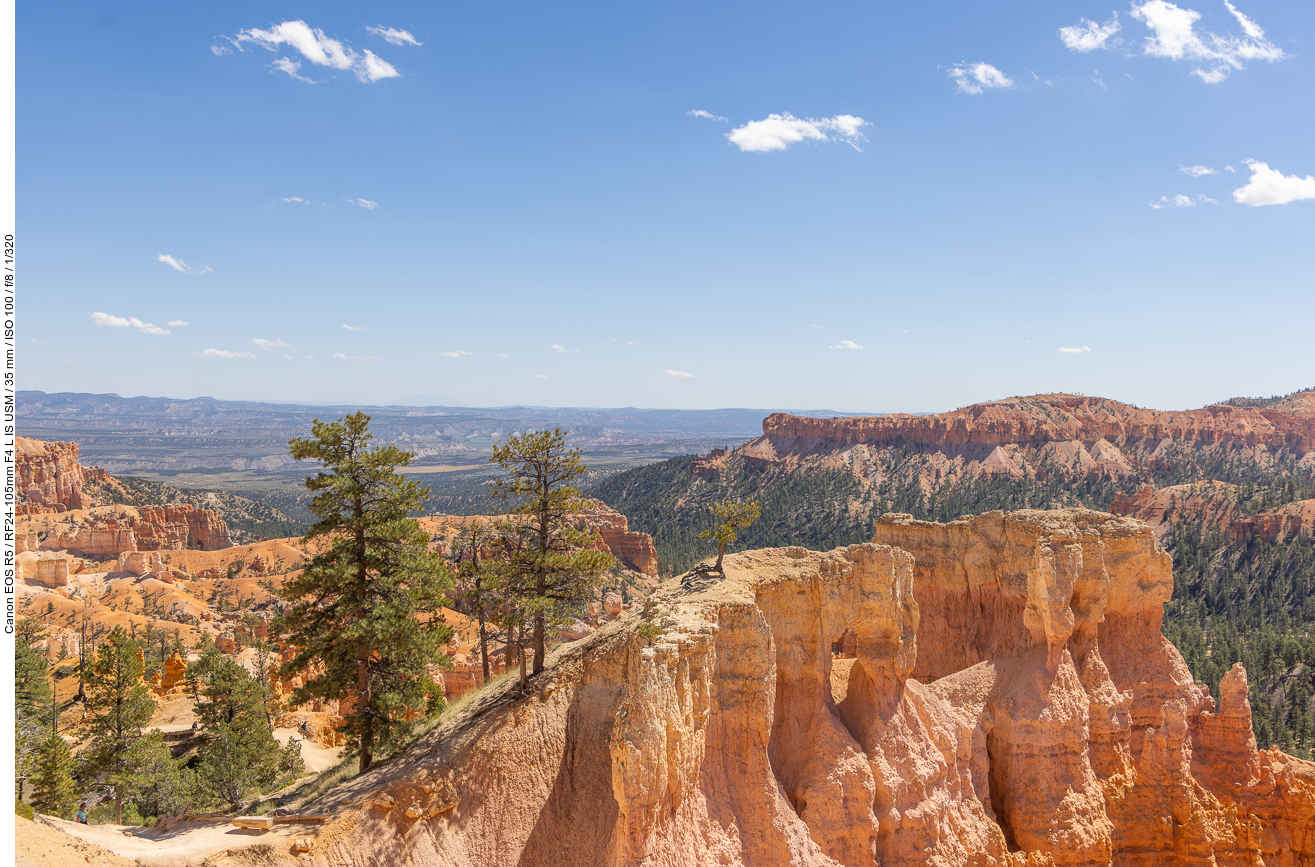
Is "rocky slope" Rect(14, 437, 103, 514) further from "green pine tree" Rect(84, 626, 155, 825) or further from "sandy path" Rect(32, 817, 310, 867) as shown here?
"sandy path" Rect(32, 817, 310, 867)

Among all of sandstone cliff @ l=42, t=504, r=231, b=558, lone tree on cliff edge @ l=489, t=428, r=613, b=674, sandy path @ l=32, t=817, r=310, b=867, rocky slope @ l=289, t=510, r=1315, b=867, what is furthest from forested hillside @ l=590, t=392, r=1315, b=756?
sandstone cliff @ l=42, t=504, r=231, b=558

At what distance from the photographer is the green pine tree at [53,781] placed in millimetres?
27234

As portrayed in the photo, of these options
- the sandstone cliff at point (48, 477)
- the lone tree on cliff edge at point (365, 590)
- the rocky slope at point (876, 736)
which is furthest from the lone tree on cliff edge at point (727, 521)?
the sandstone cliff at point (48, 477)

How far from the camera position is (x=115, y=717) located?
Result: 31.4 metres

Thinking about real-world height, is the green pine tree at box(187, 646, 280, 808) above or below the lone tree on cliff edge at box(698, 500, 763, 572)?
below

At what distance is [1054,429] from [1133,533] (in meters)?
173

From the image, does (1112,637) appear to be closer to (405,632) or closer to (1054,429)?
(405,632)

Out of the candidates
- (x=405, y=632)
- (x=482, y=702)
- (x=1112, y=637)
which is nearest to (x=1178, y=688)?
(x=1112, y=637)

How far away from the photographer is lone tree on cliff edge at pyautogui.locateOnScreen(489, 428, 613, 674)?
2133cm

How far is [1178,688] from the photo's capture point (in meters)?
27.2

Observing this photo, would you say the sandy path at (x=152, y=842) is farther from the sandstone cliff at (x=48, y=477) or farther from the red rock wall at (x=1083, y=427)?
the red rock wall at (x=1083, y=427)

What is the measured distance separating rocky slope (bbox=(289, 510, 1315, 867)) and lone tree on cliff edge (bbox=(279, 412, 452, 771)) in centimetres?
190

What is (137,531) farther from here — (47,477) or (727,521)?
(727,521)

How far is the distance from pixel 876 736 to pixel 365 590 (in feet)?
52.9
